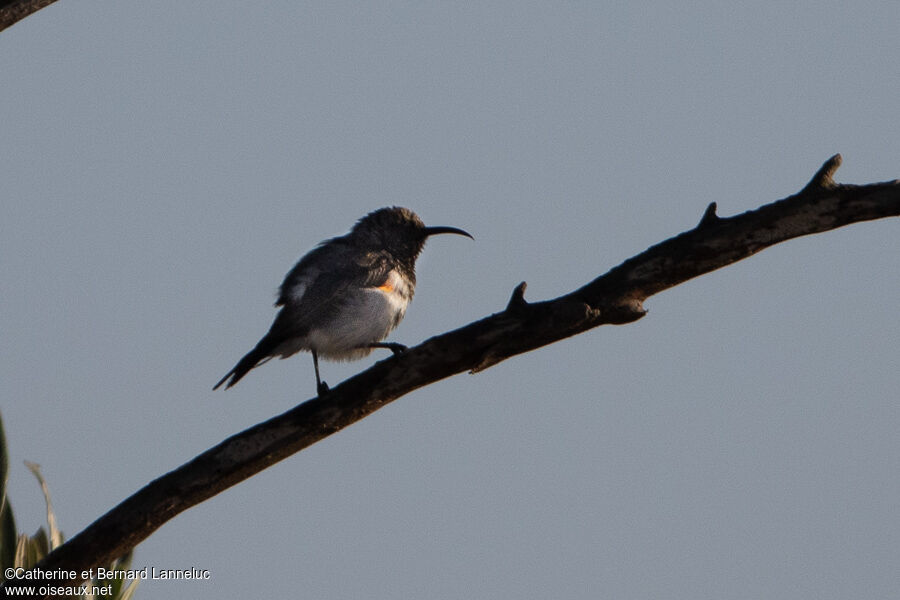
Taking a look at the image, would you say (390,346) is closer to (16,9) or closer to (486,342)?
(486,342)

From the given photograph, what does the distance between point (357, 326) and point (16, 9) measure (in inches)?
143

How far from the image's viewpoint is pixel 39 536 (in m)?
7.62

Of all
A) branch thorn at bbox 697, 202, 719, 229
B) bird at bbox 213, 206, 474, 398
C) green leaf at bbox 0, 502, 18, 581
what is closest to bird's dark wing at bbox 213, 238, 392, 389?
bird at bbox 213, 206, 474, 398

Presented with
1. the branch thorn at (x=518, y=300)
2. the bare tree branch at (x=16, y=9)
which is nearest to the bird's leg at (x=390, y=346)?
the branch thorn at (x=518, y=300)

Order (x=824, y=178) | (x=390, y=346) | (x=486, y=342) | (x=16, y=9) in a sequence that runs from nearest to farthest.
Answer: (x=824, y=178)
(x=486, y=342)
(x=16, y=9)
(x=390, y=346)

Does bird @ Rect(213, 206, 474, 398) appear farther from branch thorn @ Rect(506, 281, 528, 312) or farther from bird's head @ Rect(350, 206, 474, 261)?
branch thorn @ Rect(506, 281, 528, 312)

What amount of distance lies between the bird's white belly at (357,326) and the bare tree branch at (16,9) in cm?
340

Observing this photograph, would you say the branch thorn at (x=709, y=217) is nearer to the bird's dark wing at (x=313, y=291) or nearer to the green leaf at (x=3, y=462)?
the bird's dark wing at (x=313, y=291)

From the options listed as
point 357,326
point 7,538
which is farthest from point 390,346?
point 7,538

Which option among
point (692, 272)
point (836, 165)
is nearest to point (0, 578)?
point (692, 272)

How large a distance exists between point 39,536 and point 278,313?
2.56 meters

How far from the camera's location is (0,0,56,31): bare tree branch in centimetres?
607

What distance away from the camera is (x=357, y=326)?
8.67 metres

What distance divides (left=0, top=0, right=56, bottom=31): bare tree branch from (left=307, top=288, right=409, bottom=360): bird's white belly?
3402 millimetres
